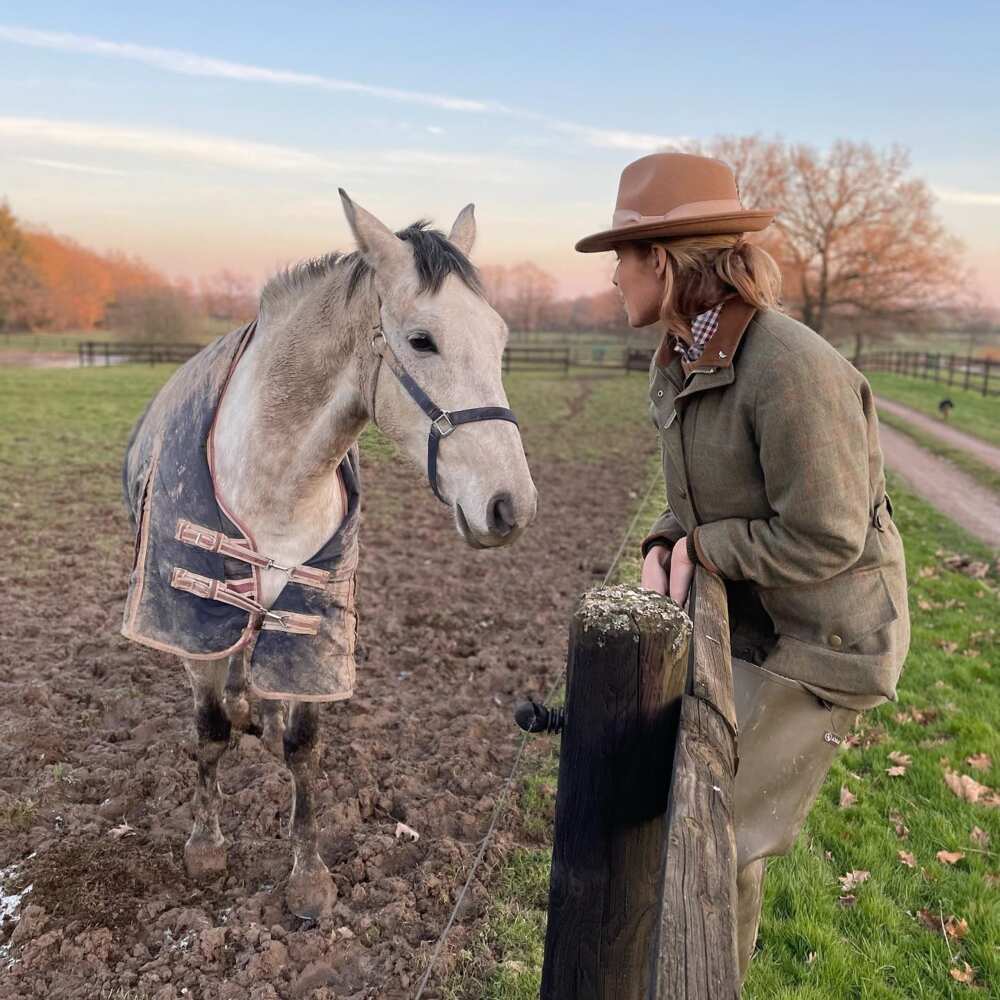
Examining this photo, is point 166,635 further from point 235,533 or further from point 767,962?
point 767,962

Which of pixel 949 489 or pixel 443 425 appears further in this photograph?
pixel 949 489

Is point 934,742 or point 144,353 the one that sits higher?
point 144,353

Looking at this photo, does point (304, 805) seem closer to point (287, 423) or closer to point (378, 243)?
point (287, 423)

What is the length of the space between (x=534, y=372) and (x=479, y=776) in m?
→ 33.8

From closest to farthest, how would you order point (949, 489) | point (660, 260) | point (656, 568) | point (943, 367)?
1. point (660, 260)
2. point (656, 568)
3. point (949, 489)
4. point (943, 367)

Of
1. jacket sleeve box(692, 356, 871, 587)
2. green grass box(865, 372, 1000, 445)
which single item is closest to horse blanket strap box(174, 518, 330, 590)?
jacket sleeve box(692, 356, 871, 587)

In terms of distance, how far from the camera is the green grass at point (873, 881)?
8.99 feet

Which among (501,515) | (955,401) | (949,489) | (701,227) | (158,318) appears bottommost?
(949,489)

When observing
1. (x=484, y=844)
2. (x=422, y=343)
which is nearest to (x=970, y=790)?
(x=484, y=844)

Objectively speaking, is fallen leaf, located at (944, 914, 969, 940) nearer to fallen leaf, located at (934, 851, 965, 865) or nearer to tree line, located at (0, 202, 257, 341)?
fallen leaf, located at (934, 851, 965, 865)

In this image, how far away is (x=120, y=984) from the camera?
263cm

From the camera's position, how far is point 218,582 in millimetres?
2873

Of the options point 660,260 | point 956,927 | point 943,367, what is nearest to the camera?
point 660,260

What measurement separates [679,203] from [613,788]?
1459 mm
